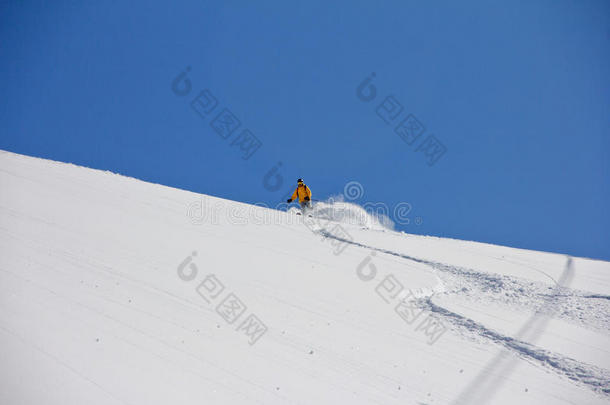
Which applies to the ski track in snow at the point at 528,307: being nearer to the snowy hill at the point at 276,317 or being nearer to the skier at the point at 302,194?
the snowy hill at the point at 276,317

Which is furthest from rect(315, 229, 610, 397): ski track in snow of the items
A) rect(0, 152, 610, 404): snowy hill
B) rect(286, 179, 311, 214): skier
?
rect(286, 179, 311, 214): skier

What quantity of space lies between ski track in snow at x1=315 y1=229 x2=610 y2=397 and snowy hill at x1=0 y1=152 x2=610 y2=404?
0.03 metres

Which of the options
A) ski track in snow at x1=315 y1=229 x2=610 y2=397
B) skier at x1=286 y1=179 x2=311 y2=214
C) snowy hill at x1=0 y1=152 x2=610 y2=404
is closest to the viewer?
snowy hill at x1=0 y1=152 x2=610 y2=404

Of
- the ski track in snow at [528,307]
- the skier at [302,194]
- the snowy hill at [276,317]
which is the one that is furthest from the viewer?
the skier at [302,194]

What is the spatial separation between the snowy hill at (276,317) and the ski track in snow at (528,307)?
1.1 inches

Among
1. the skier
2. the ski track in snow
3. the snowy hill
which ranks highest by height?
the skier

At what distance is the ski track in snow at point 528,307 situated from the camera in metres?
3.79

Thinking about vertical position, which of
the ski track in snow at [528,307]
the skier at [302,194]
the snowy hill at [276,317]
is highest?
the skier at [302,194]

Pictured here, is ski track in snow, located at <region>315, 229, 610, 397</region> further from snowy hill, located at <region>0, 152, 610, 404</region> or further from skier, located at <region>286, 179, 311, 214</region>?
skier, located at <region>286, 179, 311, 214</region>

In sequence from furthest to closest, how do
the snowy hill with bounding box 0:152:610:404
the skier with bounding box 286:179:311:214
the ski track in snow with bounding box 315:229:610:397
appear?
the skier with bounding box 286:179:311:214, the ski track in snow with bounding box 315:229:610:397, the snowy hill with bounding box 0:152:610:404

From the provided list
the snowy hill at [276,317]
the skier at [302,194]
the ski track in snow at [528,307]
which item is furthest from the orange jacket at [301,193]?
the ski track in snow at [528,307]

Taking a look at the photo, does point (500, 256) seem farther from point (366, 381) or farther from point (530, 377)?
A: point (366, 381)

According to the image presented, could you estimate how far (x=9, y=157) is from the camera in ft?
42.3

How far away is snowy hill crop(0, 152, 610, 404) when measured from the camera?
3287 mm
